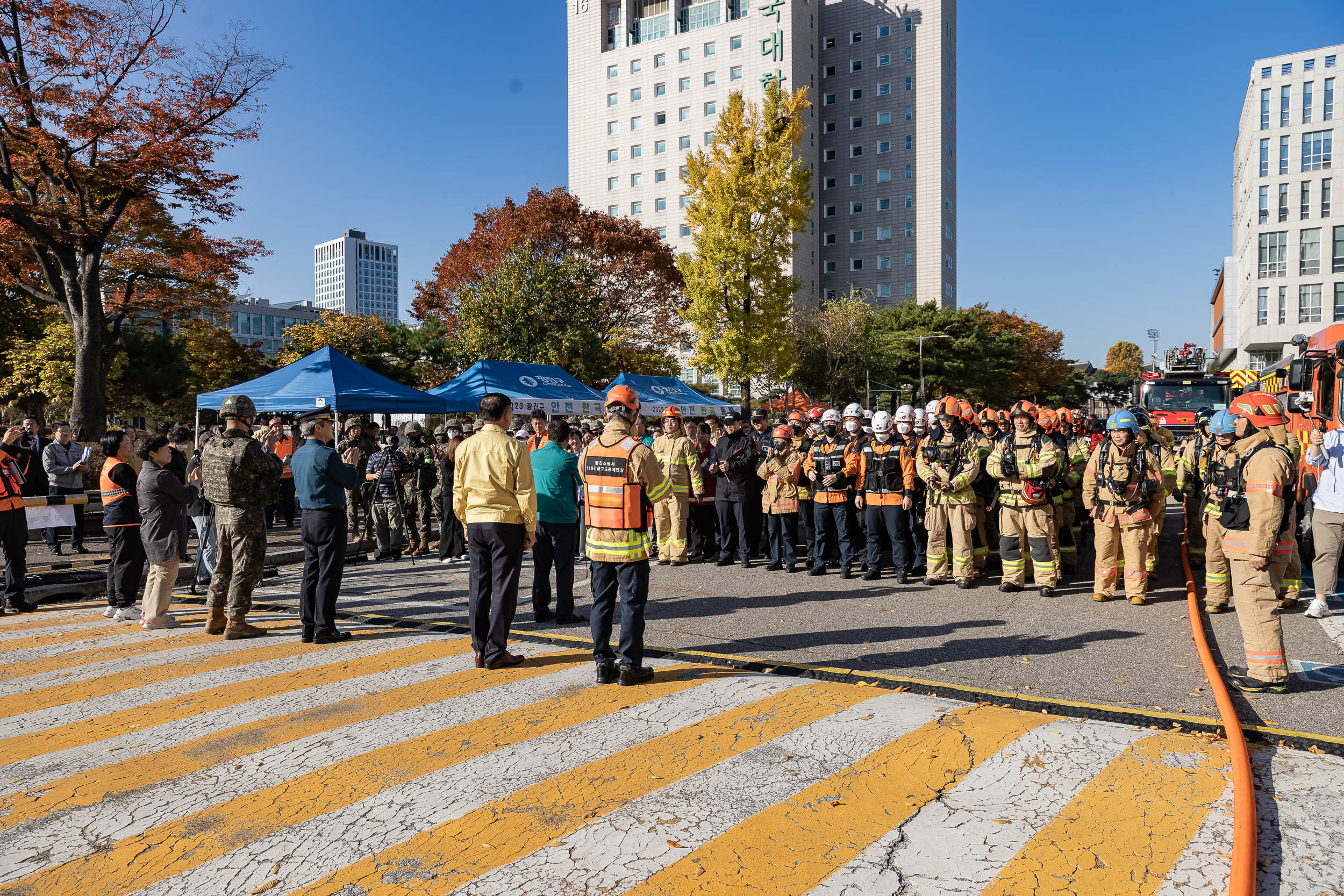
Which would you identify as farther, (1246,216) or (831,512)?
(1246,216)

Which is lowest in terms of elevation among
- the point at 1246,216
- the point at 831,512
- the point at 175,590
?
the point at 175,590

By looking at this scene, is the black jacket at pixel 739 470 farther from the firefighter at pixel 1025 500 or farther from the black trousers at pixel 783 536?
the firefighter at pixel 1025 500

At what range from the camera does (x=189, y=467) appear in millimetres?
10289

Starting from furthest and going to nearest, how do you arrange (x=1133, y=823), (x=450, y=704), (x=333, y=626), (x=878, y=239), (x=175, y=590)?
(x=878, y=239)
(x=175, y=590)
(x=333, y=626)
(x=450, y=704)
(x=1133, y=823)

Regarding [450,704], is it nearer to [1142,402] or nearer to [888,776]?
[888,776]

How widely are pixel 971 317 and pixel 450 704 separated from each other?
53.3 metres

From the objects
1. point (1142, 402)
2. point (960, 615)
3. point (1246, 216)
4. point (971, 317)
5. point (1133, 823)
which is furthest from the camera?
point (1246, 216)

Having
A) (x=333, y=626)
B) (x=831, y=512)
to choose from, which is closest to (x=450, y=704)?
(x=333, y=626)

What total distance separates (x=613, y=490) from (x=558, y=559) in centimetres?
220

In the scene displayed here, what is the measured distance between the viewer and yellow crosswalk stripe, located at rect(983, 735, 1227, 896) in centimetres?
320

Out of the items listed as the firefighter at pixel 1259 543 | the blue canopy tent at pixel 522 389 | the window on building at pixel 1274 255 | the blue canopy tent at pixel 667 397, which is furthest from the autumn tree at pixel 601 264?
the window on building at pixel 1274 255

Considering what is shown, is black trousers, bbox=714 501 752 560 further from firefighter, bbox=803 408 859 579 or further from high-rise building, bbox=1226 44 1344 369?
high-rise building, bbox=1226 44 1344 369

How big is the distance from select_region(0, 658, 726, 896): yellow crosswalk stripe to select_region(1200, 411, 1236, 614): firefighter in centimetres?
371

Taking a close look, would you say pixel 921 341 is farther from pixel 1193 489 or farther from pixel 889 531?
pixel 889 531
